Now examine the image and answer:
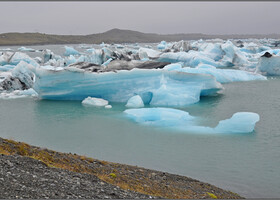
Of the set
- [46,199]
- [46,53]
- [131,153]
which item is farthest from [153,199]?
[46,53]

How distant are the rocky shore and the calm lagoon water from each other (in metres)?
1.09

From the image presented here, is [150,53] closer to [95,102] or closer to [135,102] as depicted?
[95,102]

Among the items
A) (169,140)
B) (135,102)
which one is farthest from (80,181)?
(135,102)

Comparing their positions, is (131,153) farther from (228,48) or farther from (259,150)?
(228,48)

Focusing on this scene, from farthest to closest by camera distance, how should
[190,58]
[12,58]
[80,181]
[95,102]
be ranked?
[190,58] < [12,58] < [95,102] < [80,181]

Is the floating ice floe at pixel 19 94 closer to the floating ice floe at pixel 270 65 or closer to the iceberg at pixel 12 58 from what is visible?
the iceberg at pixel 12 58

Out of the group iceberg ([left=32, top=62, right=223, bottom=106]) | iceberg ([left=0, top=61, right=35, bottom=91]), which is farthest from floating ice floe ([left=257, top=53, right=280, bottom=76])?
iceberg ([left=0, top=61, right=35, bottom=91])

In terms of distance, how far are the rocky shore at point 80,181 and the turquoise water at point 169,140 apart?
1.11 metres

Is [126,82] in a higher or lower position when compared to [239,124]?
higher

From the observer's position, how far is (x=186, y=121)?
12516 millimetres

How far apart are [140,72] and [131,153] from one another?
285 inches

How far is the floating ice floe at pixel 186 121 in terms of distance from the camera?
1125 centimetres

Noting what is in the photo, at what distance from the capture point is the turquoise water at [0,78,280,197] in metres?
8.12

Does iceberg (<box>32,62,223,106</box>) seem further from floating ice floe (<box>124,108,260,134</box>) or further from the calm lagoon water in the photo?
floating ice floe (<box>124,108,260,134</box>)
